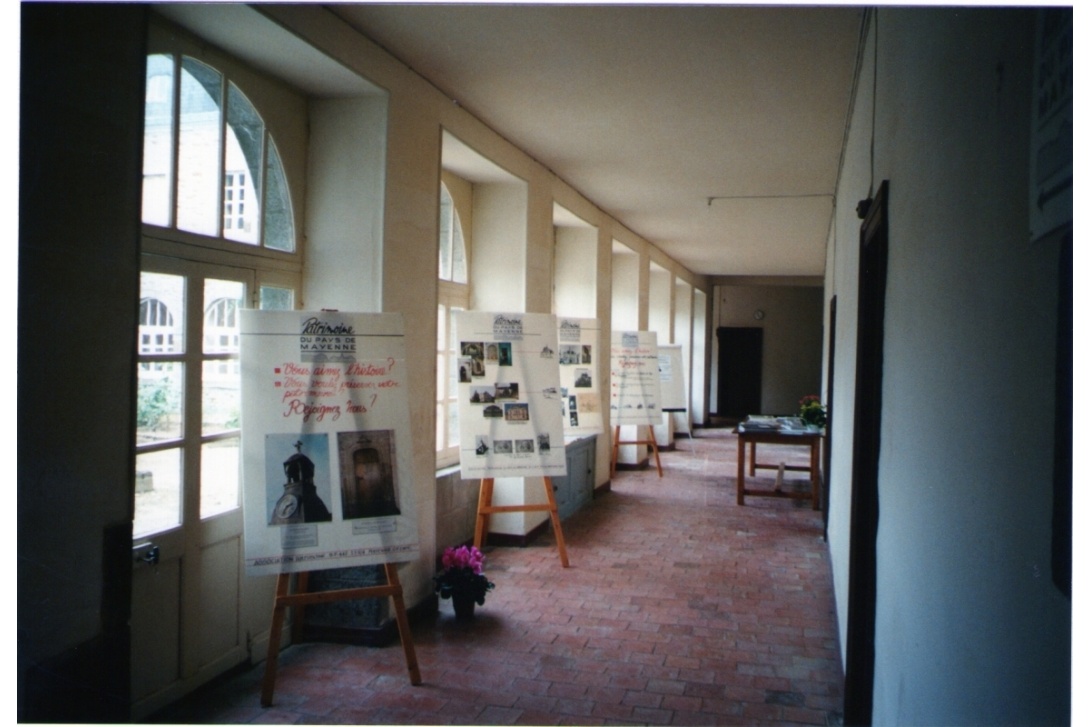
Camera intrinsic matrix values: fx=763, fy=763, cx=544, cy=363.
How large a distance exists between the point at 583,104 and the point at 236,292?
2454 mm

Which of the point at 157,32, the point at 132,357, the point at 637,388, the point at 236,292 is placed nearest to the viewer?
the point at 132,357

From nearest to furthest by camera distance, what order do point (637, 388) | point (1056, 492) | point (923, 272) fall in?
point (1056, 492), point (923, 272), point (637, 388)

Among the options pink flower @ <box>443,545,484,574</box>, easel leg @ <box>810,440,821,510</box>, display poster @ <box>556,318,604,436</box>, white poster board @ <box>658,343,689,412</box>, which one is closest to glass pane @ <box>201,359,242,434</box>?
pink flower @ <box>443,545,484,574</box>

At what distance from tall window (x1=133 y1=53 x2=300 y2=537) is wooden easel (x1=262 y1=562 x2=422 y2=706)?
531 mm

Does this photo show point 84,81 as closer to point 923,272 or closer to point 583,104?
point 923,272

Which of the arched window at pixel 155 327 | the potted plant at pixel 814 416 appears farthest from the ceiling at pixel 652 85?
the potted plant at pixel 814 416

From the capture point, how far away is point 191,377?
3.42 metres

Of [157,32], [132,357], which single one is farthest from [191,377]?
[157,32]

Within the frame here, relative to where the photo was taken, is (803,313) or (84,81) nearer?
(84,81)

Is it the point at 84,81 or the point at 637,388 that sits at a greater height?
the point at 84,81

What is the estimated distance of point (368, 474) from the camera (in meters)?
3.59

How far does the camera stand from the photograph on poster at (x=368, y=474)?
3.55m

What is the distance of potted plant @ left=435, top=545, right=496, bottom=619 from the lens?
180 inches

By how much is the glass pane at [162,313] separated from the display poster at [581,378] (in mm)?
4737
